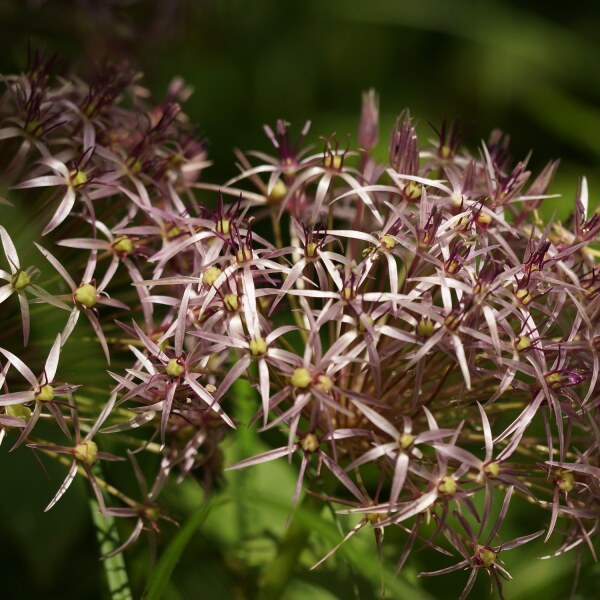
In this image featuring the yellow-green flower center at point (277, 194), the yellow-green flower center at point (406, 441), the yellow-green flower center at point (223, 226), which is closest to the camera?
the yellow-green flower center at point (406, 441)

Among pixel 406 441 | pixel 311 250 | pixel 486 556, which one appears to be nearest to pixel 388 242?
pixel 311 250

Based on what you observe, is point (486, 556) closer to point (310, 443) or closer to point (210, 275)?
point (310, 443)

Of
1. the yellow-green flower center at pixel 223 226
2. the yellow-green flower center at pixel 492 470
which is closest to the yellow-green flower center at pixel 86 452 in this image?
the yellow-green flower center at pixel 223 226

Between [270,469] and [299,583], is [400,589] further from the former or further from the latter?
[270,469]

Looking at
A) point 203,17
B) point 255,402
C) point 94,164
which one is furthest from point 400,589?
point 203,17

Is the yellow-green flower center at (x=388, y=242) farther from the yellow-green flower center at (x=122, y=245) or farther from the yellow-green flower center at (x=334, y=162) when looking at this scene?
the yellow-green flower center at (x=122, y=245)

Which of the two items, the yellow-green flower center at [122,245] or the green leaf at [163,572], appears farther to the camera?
the yellow-green flower center at [122,245]

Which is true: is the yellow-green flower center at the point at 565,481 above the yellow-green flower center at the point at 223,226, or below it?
below

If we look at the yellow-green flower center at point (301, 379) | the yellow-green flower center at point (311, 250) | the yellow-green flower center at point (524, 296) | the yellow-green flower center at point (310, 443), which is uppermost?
the yellow-green flower center at point (524, 296)
